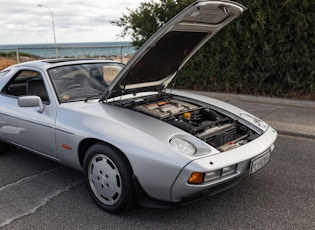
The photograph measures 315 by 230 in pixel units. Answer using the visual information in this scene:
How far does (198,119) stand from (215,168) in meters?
1.10

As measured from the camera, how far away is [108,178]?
2951 mm

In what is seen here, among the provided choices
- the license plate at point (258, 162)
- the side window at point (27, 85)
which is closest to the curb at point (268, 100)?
the license plate at point (258, 162)

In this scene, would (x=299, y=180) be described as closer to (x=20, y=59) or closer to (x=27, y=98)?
(x=27, y=98)

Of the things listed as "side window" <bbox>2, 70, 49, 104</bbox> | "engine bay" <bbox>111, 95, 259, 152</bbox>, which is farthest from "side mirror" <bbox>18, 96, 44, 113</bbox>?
"engine bay" <bbox>111, 95, 259, 152</bbox>

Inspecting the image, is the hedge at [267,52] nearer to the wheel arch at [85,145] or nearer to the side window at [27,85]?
the side window at [27,85]

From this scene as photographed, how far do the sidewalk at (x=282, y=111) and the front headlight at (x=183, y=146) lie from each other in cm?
320

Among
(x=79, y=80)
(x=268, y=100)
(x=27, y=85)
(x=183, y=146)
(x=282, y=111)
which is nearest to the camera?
(x=183, y=146)

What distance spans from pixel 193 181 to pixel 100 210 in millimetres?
1025

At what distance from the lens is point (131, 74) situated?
346cm

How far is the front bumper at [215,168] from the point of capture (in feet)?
8.34

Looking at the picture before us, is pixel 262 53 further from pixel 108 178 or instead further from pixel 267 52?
pixel 108 178

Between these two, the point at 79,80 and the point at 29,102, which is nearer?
the point at 29,102

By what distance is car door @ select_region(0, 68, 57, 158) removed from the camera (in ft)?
11.5

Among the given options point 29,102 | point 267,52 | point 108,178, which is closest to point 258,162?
point 108,178
